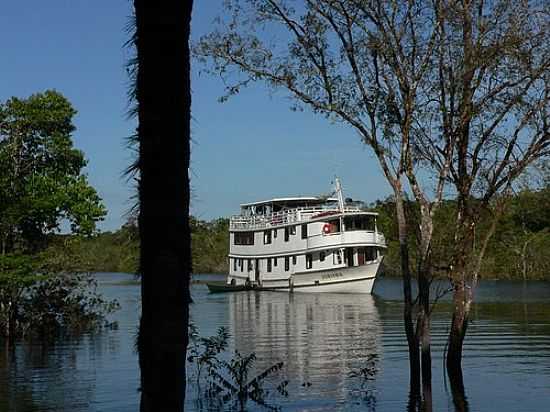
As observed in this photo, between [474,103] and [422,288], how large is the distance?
133 inches

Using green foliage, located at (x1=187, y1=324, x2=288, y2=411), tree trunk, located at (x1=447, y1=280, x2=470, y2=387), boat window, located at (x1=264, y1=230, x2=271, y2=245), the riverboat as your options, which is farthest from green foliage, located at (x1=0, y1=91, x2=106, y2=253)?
boat window, located at (x1=264, y1=230, x2=271, y2=245)

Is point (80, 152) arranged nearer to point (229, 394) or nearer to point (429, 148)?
point (229, 394)

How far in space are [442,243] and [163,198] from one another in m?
12.2

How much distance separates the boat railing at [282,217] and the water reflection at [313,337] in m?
5.76

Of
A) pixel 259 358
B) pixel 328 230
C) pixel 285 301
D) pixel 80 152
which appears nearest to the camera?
pixel 259 358

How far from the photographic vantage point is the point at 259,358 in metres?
23.5

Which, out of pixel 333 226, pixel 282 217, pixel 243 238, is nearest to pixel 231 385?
pixel 333 226

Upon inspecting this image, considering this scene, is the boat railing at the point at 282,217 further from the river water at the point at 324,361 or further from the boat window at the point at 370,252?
the river water at the point at 324,361

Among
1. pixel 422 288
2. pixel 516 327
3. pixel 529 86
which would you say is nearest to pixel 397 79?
pixel 529 86

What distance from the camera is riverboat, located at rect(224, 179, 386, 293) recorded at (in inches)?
2094

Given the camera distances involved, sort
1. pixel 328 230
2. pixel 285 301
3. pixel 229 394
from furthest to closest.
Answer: pixel 328 230 < pixel 285 301 < pixel 229 394

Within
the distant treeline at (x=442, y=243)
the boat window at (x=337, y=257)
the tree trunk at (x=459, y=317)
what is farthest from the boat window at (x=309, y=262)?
the tree trunk at (x=459, y=317)

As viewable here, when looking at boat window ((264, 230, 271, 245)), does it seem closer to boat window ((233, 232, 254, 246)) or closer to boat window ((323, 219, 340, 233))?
boat window ((233, 232, 254, 246))

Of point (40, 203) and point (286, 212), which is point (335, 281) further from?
point (40, 203)
